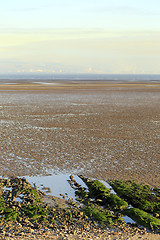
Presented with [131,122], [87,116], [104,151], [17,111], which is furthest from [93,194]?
[17,111]

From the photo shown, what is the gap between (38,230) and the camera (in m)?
7.95

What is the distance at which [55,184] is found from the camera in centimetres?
1152

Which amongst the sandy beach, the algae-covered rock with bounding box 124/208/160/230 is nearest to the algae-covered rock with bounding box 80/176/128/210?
the algae-covered rock with bounding box 124/208/160/230

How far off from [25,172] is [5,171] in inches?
35.7

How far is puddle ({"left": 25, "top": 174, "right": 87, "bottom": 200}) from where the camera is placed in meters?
10.7

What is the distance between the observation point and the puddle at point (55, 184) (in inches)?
420

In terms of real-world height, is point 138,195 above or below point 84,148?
below

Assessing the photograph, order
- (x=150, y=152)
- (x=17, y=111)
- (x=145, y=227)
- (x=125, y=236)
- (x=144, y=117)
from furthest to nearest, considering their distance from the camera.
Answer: (x=17, y=111) < (x=144, y=117) < (x=150, y=152) < (x=145, y=227) < (x=125, y=236)

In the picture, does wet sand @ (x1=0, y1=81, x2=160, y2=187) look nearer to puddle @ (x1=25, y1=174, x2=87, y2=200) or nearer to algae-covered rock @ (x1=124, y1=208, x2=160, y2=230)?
puddle @ (x1=25, y1=174, x2=87, y2=200)

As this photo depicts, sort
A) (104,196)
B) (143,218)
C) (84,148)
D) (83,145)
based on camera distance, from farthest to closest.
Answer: (83,145) < (84,148) < (104,196) < (143,218)

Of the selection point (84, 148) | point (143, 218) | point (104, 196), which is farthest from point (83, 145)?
point (143, 218)

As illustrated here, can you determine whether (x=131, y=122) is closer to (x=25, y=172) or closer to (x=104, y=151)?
(x=104, y=151)

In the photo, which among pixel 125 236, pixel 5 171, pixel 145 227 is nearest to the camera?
pixel 125 236

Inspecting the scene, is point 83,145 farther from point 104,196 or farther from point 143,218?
point 143,218
